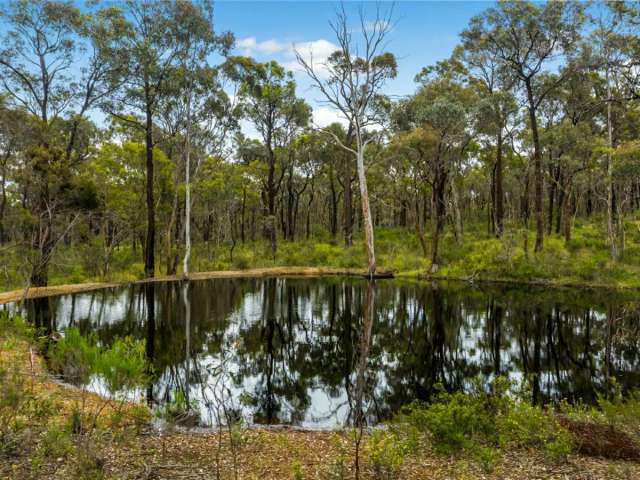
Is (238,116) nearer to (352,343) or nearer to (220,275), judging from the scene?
(220,275)

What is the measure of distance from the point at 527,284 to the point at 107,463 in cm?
2200

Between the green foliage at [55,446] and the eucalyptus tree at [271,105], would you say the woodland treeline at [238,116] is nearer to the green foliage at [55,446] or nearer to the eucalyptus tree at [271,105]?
the eucalyptus tree at [271,105]

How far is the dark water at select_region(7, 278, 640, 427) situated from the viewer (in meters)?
7.68

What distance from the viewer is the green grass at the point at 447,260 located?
2208 cm

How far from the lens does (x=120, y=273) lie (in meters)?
25.5

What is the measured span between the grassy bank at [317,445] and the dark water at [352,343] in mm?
775

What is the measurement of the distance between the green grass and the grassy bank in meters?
14.2

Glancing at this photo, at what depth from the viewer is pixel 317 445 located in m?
5.63

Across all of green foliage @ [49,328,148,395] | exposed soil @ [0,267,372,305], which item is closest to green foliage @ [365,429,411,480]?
green foliage @ [49,328,148,395]

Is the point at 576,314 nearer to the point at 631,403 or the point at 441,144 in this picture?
the point at 631,403

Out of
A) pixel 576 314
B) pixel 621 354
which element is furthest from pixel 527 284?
pixel 621 354

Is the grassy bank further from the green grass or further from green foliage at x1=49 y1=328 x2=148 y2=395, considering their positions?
the green grass

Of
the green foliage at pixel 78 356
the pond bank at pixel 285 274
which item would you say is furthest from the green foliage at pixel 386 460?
the pond bank at pixel 285 274

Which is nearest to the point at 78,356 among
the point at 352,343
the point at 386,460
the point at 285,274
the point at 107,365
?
the point at 107,365
